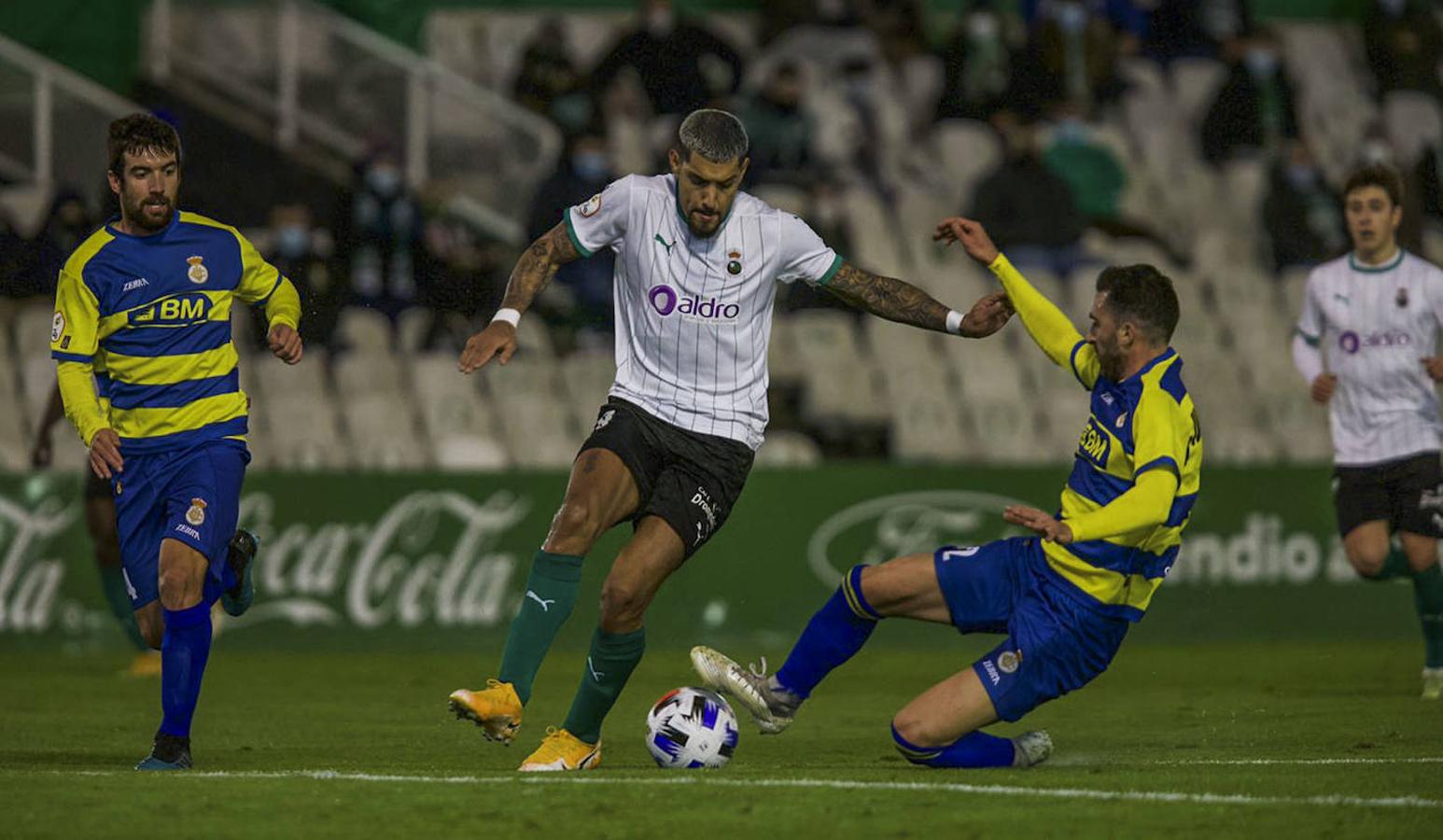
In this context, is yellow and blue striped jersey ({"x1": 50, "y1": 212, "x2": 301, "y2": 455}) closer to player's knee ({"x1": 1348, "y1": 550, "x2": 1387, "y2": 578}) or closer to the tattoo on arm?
the tattoo on arm

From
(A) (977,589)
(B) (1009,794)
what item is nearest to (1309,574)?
(A) (977,589)

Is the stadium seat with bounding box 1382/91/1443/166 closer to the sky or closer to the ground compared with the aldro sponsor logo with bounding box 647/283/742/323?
closer to the sky

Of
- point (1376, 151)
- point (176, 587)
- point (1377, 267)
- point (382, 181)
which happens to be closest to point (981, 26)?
point (1376, 151)

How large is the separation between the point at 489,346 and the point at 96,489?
19.2 ft

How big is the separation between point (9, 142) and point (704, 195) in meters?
9.86

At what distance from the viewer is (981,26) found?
19.3 meters

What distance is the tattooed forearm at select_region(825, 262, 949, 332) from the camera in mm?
8297

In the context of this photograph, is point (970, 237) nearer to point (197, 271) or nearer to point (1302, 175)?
point (197, 271)

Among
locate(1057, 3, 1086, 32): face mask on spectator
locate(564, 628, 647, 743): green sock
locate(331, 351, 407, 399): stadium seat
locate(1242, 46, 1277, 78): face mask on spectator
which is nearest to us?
locate(564, 628, 647, 743): green sock

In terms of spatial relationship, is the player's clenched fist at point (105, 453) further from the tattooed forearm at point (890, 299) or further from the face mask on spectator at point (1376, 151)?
the face mask on spectator at point (1376, 151)

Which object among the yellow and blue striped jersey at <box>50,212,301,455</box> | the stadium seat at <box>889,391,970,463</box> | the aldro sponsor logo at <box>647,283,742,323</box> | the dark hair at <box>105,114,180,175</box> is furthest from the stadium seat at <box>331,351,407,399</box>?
the aldro sponsor logo at <box>647,283,742,323</box>

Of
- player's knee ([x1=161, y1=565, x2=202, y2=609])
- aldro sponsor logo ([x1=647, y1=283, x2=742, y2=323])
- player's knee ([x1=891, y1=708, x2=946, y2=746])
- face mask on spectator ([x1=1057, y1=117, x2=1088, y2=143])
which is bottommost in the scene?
player's knee ([x1=891, y1=708, x2=946, y2=746])

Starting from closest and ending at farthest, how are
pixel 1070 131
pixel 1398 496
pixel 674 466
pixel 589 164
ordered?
1. pixel 674 466
2. pixel 1398 496
3. pixel 589 164
4. pixel 1070 131

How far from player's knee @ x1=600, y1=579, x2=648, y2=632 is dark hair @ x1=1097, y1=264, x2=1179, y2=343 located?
1.95m
